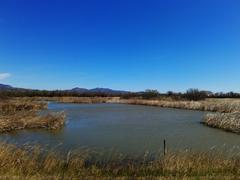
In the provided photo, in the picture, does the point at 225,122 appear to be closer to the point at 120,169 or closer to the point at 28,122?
the point at 28,122

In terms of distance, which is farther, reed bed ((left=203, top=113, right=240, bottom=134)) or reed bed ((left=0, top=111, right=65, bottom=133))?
reed bed ((left=203, top=113, right=240, bottom=134))

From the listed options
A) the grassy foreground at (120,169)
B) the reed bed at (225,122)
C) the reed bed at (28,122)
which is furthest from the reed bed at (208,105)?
the grassy foreground at (120,169)

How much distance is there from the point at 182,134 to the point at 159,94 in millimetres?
54532

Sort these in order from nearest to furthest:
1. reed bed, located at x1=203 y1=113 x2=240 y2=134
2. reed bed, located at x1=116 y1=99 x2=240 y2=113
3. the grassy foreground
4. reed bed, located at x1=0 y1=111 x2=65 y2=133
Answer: the grassy foreground
reed bed, located at x1=0 y1=111 x2=65 y2=133
reed bed, located at x1=203 y1=113 x2=240 y2=134
reed bed, located at x1=116 y1=99 x2=240 y2=113

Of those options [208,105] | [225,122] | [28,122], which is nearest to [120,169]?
[28,122]

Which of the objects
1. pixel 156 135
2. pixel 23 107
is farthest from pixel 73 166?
pixel 23 107

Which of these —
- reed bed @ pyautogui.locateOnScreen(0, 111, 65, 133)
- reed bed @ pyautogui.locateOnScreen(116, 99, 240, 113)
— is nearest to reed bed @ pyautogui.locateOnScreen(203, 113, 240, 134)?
reed bed @ pyautogui.locateOnScreen(116, 99, 240, 113)

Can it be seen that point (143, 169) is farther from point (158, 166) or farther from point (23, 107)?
point (23, 107)

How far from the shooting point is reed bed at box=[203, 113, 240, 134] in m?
21.2

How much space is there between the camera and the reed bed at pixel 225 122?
21203mm

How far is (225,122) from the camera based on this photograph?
2252cm

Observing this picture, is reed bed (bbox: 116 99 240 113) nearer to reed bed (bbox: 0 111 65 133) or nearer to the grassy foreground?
reed bed (bbox: 0 111 65 133)

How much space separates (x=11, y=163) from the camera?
340 inches

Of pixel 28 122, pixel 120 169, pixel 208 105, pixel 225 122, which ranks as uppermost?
pixel 208 105
